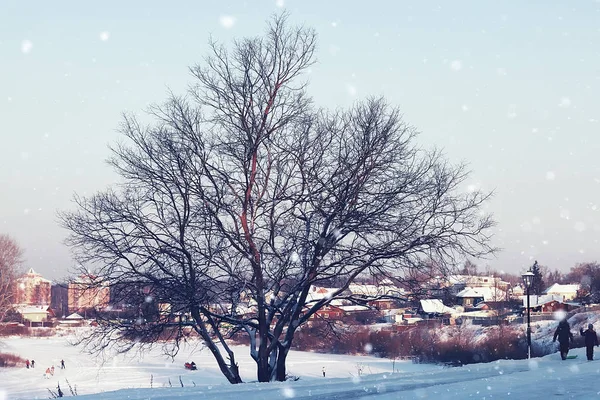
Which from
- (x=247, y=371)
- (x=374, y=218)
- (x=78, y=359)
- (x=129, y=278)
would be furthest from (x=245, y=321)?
(x=78, y=359)

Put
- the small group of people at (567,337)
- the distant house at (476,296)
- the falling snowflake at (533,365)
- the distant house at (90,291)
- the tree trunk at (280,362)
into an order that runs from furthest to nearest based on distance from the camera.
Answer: the distant house at (476,296) < the small group of people at (567,337) < the falling snowflake at (533,365) < the tree trunk at (280,362) < the distant house at (90,291)

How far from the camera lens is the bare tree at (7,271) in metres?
66.8

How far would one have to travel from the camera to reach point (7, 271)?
68.4 meters

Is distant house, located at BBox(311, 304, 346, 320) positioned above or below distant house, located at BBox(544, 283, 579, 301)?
below

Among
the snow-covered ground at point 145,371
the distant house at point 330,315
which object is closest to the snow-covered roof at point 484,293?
the snow-covered ground at point 145,371

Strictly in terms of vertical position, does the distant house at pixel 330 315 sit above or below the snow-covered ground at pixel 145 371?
above

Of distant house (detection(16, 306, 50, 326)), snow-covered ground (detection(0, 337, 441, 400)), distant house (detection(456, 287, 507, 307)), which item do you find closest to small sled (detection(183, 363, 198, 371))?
snow-covered ground (detection(0, 337, 441, 400))

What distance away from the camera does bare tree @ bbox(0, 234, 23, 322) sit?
66.8 meters

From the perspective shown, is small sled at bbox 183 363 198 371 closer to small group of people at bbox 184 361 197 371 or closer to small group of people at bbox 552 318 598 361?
small group of people at bbox 184 361 197 371

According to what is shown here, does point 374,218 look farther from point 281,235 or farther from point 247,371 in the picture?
point 247,371

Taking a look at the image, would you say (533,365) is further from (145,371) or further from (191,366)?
(145,371)

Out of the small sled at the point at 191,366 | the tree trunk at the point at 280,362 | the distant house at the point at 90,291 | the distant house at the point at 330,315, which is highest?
the distant house at the point at 90,291

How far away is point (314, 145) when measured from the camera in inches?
727

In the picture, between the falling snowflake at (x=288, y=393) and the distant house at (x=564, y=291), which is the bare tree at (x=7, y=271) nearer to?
the falling snowflake at (x=288, y=393)
